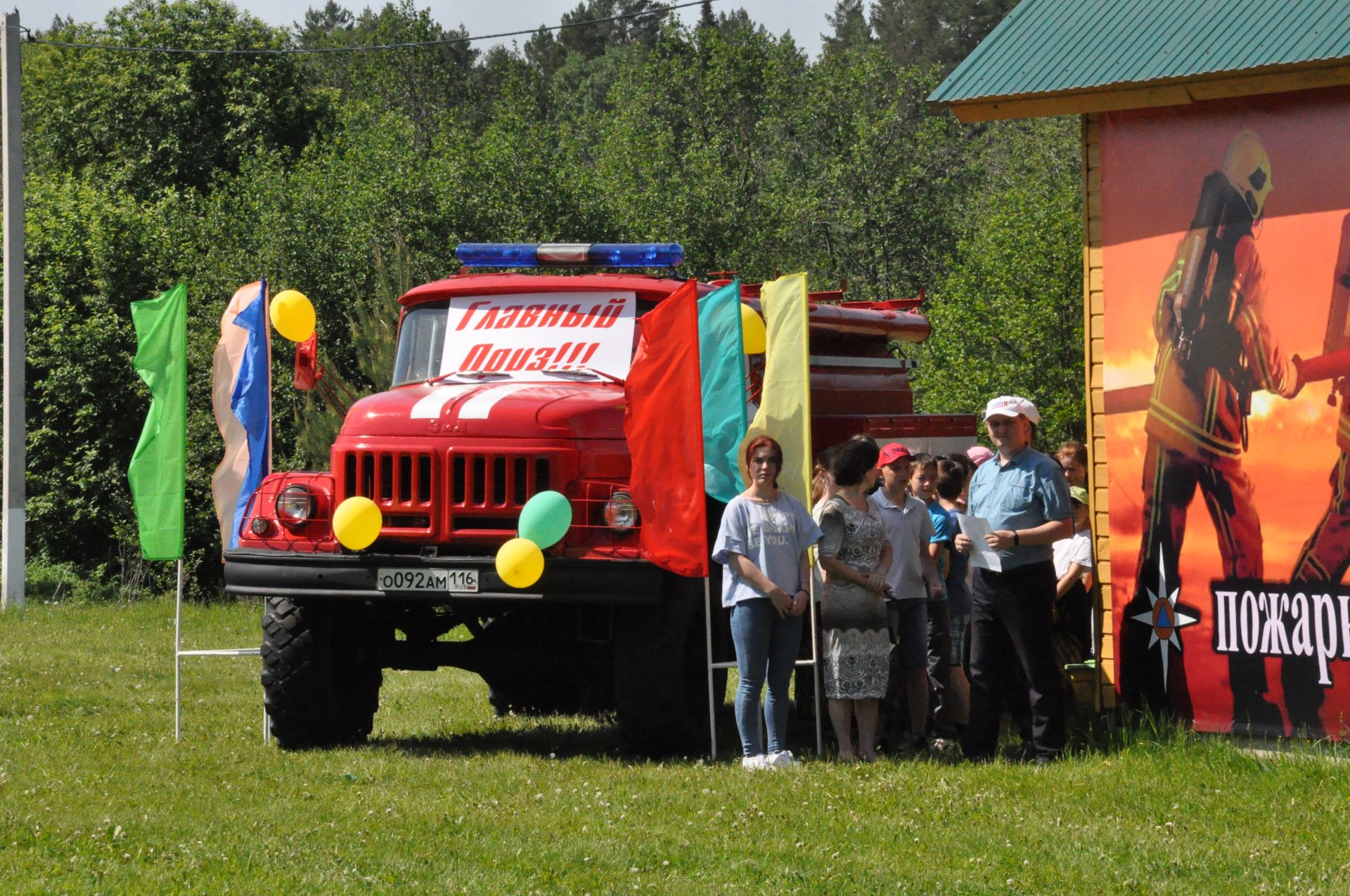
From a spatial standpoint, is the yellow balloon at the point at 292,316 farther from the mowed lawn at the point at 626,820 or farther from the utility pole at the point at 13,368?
the utility pole at the point at 13,368

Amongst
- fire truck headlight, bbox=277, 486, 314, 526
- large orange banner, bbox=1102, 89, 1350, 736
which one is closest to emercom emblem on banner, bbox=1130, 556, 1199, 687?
large orange banner, bbox=1102, 89, 1350, 736

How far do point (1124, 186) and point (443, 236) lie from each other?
22.8 m

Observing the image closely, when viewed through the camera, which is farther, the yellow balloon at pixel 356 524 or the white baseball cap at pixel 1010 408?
the yellow balloon at pixel 356 524

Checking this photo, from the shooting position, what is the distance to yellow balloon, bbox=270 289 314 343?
35.1 ft

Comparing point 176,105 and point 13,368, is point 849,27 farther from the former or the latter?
point 13,368

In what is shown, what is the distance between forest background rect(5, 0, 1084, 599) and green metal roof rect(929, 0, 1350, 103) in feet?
34.8

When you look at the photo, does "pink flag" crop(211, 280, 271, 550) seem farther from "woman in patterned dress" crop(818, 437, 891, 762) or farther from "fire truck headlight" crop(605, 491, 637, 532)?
"woman in patterned dress" crop(818, 437, 891, 762)

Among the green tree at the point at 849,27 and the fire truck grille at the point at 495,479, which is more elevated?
the green tree at the point at 849,27

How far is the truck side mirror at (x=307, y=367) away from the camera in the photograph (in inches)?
408

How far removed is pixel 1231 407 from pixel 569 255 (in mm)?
4323

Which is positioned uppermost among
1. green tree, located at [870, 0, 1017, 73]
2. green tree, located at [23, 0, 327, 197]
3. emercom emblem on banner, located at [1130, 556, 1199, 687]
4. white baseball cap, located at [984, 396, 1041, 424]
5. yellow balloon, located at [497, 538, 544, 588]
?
green tree, located at [870, 0, 1017, 73]

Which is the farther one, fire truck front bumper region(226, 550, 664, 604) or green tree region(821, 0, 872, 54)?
green tree region(821, 0, 872, 54)

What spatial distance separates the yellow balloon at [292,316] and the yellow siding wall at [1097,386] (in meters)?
4.69

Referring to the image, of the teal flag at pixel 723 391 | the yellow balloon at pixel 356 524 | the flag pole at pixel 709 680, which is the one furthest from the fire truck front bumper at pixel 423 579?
the teal flag at pixel 723 391
